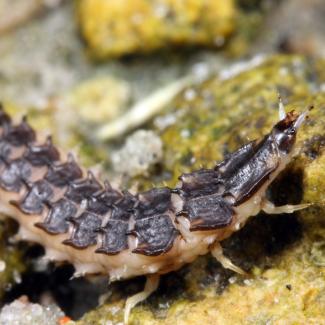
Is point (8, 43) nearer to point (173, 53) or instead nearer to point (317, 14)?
point (173, 53)

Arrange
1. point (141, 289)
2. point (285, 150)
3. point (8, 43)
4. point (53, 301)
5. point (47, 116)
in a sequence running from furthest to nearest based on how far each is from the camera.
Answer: point (8, 43) < point (47, 116) < point (53, 301) < point (141, 289) < point (285, 150)

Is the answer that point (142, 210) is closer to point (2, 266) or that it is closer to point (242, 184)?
point (242, 184)

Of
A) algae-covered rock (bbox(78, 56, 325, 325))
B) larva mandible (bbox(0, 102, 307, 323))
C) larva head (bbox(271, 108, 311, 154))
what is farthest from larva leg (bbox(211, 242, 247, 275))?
larva head (bbox(271, 108, 311, 154))

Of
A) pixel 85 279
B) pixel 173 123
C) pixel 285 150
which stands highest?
pixel 285 150

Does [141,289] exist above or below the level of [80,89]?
below

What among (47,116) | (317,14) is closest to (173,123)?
(47,116)

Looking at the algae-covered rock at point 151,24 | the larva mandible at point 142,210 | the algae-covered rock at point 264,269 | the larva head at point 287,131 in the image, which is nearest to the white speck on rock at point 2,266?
the larva mandible at point 142,210
